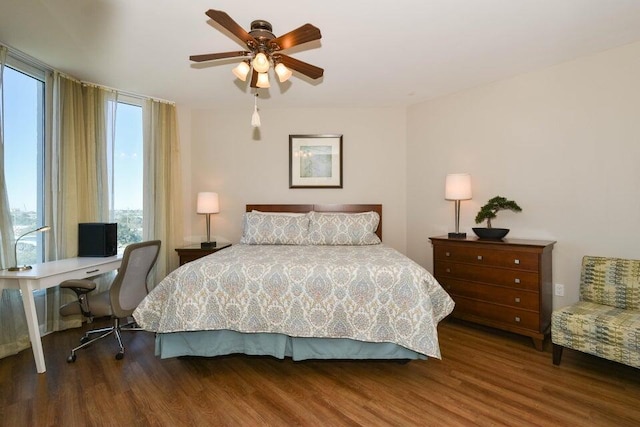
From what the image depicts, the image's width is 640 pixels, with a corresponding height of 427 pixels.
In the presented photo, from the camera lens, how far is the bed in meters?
2.15

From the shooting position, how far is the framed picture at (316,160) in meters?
4.32

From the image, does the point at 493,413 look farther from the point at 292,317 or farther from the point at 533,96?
the point at 533,96

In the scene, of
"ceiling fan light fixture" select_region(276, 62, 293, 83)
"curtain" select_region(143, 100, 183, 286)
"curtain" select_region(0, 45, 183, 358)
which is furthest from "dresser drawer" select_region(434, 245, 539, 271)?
"curtain" select_region(0, 45, 183, 358)

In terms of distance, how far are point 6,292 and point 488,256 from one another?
4.40 metres

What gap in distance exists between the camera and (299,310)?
2.20m

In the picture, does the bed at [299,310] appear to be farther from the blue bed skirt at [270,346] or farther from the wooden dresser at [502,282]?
the wooden dresser at [502,282]

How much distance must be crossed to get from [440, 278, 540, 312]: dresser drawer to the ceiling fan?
2509 millimetres

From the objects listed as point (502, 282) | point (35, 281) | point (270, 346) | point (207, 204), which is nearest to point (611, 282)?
point (502, 282)

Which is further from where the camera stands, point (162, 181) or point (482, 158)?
point (162, 181)

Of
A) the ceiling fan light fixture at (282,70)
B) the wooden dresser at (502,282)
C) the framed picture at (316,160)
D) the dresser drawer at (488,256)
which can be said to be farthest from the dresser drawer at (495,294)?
the ceiling fan light fixture at (282,70)

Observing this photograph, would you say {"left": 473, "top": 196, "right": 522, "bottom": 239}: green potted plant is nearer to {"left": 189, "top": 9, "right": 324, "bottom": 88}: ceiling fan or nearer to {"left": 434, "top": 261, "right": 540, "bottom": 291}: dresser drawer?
{"left": 434, "top": 261, "right": 540, "bottom": 291}: dresser drawer

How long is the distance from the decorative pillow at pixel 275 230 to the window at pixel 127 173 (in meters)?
1.47

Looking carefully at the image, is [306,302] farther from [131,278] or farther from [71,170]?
[71,170]

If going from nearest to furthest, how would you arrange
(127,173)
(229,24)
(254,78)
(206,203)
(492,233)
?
(229,24) < (254,78) < (492,233) < (127,173) < (206,203)
